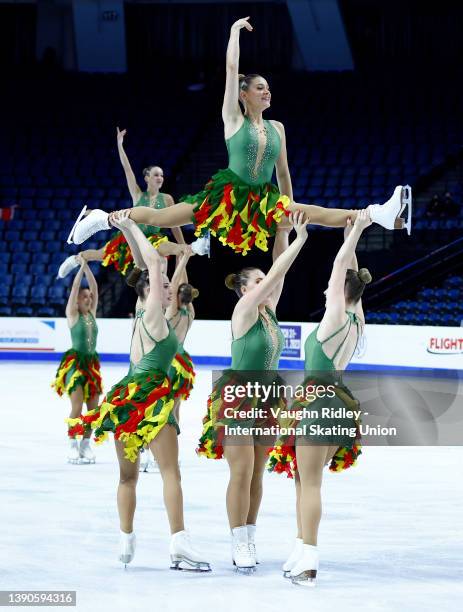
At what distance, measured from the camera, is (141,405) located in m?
4.58

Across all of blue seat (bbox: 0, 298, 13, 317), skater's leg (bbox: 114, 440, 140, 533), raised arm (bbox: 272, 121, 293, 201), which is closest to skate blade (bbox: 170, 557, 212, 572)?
skater's leg (bbox: 114, 440, 140, 533)

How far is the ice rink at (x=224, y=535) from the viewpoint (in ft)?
14.0

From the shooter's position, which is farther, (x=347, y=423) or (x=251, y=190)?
(x=251, y=190)

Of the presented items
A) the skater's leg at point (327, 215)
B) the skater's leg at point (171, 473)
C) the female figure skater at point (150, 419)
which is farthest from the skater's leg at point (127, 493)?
the skater's leg at point (327, 215)

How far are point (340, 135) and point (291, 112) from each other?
3.60ft

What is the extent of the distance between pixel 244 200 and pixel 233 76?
0.58 metres

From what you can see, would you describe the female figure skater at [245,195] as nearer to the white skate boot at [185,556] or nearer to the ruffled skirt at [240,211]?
the ruffled skirt at [240,211]

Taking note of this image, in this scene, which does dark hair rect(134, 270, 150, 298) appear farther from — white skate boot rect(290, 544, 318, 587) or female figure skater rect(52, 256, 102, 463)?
female figure skater rect(52, 256, 102, 463)

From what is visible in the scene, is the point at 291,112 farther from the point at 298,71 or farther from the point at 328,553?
the point at 328,553

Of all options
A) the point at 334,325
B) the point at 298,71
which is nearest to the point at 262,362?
the point at 334,325

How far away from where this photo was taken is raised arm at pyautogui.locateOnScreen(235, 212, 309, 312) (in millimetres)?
4492

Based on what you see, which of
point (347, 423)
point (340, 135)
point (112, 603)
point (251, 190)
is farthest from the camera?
point (340, 135)

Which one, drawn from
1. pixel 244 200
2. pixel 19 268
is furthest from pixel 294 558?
pixel 19 268

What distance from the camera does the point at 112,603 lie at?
411cm
